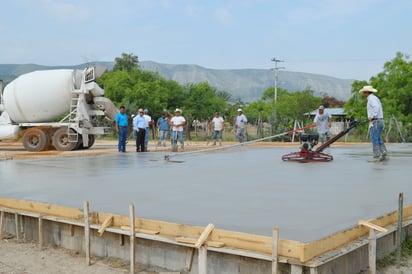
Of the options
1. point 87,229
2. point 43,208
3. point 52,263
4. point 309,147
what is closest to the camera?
point 87,229

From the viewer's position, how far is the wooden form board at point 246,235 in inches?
158

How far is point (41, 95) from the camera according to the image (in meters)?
17.7

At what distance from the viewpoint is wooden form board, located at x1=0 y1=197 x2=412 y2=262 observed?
4.02 meters

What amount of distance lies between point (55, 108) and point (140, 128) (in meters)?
3.92

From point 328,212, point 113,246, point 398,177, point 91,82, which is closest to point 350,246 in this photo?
point 328,212

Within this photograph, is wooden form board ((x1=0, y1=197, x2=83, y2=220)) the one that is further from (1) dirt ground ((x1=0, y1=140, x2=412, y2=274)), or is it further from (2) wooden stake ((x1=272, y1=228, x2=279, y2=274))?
(2) wooden stake ((x1=272, y1=228, x2=279, y2=274))

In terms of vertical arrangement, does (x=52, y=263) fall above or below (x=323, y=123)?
below

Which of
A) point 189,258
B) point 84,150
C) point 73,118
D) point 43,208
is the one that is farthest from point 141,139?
point 189,258

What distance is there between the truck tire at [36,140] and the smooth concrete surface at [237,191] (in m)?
6.53

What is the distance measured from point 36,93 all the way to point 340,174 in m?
12.7

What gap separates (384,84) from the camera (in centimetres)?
4166

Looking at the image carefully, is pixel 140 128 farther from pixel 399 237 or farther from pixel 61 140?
pixel 399 237

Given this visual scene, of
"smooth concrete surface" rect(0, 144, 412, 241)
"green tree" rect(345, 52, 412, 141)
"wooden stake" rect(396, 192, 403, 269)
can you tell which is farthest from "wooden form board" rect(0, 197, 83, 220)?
"green tree" rect(345, 52, 412, 141)

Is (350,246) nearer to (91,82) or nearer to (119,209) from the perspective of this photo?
(119,209)
